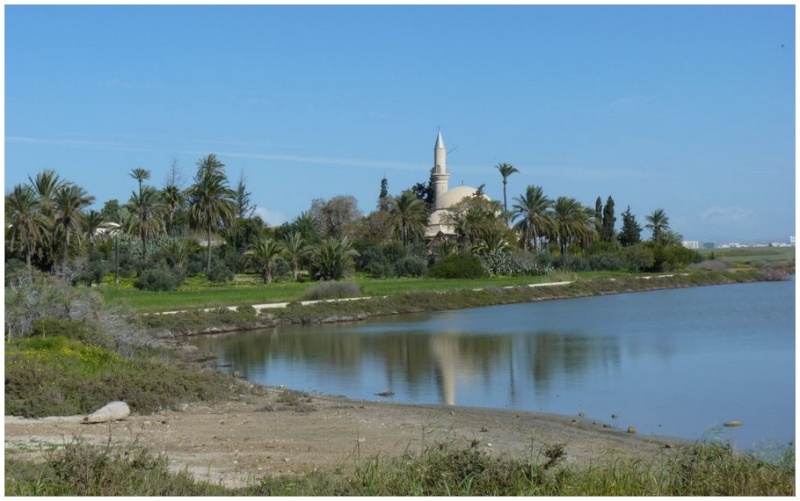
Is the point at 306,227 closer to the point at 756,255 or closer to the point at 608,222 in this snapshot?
the point at 608,222

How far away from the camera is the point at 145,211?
57.8 metres

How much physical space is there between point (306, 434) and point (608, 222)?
76628mm

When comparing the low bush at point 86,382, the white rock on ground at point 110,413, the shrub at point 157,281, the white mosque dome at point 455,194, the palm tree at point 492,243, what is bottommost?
the white rock on ground at point 110,413

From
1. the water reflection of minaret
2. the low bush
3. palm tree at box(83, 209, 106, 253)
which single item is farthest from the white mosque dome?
the low bush

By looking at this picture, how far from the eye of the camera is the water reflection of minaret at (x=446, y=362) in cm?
1967

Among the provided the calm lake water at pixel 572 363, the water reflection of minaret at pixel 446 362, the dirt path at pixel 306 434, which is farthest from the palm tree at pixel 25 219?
the dirt path at pixel 306 434

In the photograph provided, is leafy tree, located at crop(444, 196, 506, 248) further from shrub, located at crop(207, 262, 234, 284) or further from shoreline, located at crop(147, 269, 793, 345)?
shrub, located at crop(207, 262, 234, 284)

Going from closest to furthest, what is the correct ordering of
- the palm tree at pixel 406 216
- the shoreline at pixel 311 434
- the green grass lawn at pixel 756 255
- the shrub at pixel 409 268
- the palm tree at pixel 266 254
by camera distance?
the shoreline at pixel 311 434 < the palm tree at pixel 266 254 < the shrub at pixel 409 268 < the palm tree at pixel 406 216 < the green grass lawn at pixel 756 255

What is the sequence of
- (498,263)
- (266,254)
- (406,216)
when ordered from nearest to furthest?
(266,254) → (498,263) → (406,216)

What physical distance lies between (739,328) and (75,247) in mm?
33152

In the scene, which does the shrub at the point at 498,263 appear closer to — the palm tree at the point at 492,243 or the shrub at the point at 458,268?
the palm tree at the point at 492,243

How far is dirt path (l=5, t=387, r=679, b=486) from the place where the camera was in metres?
10.5

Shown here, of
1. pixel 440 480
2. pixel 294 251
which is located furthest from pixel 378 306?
pixel 440 480

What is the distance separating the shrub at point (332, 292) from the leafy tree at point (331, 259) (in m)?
8.89
